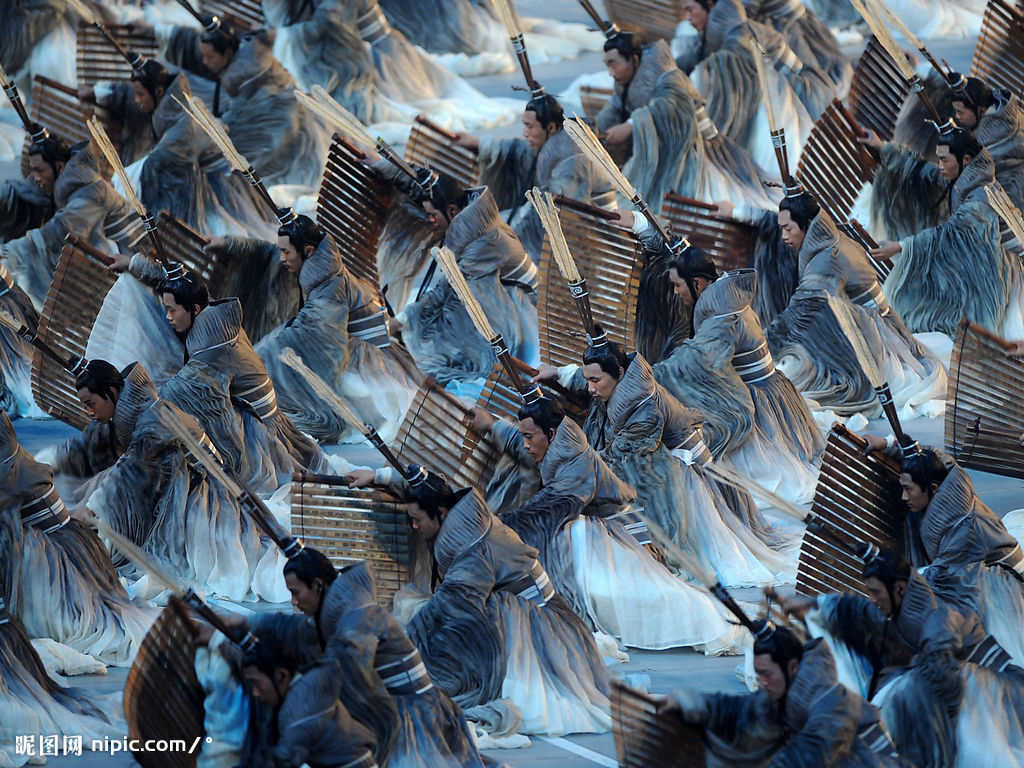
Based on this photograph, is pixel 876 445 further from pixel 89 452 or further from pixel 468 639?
pixel 89 452

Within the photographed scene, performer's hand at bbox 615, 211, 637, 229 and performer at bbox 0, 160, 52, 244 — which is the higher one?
performer's hand at bbox 615, 211, 637, 229

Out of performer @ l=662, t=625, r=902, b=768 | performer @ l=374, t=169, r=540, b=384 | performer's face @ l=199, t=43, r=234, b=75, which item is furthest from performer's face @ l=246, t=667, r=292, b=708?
performer's face @ l=199, t=43, r=234, b=75

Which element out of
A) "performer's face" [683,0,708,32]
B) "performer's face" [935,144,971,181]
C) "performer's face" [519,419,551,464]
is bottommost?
"performer's face" [519,419,551,464]

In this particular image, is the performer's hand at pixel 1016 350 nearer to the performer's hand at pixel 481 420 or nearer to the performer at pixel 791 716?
the performer's hand at pixel 481 420

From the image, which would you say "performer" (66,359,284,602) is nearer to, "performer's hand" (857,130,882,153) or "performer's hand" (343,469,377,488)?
"performer's hand" (343,469,377,488)

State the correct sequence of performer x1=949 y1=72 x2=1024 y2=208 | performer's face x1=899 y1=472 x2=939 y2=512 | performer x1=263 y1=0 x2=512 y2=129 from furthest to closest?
performer x1=263 y1=0 x2=512 y2=129 → performer x1=949 y1=72 x2=1024 y2=208 → performer's face x1=899 y1=472 x2=939 y2=512

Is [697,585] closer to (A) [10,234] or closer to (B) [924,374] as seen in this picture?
(B) [924,374]

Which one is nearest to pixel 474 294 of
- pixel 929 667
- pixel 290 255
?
pixel 290 255
